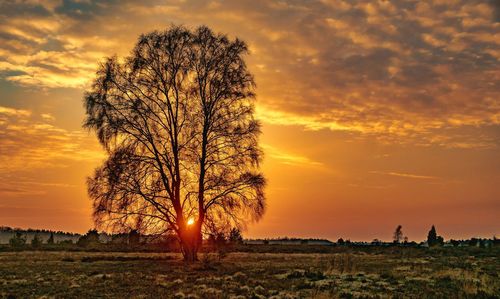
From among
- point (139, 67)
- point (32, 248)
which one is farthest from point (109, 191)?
point (32, 248)

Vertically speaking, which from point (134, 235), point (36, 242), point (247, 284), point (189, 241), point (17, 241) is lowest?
point (247, 284)

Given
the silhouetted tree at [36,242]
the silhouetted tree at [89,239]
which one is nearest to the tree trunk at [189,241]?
the silhouetted tree at [89,239]

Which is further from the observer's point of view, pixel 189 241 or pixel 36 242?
pixel 36 242

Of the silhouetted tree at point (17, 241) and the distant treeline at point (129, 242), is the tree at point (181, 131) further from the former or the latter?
the silhouetted tree at point (17, 241)

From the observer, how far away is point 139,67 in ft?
118

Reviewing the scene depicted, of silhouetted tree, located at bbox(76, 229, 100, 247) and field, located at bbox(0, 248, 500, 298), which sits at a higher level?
silhouetted tree, located at bbox(76, 229, 100, 247)

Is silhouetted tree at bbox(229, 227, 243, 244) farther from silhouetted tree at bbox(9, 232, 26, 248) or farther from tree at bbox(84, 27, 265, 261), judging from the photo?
silhouetted tree at bbox(9, 232, 26, 248)

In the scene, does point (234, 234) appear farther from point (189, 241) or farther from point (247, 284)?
point (247, 284)

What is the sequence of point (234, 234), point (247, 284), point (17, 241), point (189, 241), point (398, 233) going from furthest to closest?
point (398, 233), point (17, 241), point (189, 241), point (234, 234), point (247, 284)

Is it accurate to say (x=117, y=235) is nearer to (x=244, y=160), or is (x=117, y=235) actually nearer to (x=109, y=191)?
(x=109, y=191)

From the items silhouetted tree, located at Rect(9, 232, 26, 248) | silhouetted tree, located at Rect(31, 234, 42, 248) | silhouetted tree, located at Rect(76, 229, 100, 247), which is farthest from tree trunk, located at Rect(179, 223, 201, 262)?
silhouetted tree, located at Rect(9, 232, 26, 248)

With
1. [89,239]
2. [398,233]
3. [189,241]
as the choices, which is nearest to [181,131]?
[189,241]

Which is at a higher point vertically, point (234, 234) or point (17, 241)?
point (234, 234)

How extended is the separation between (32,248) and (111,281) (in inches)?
1475
